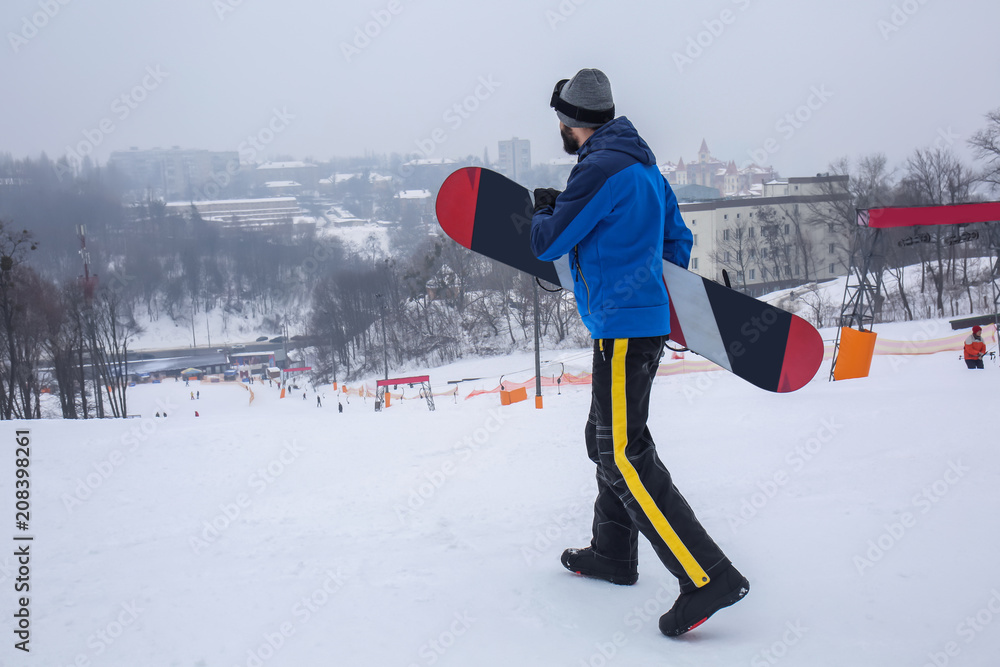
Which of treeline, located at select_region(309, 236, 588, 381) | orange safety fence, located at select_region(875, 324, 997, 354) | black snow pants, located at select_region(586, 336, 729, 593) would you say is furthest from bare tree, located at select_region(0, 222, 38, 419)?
orange safety fence, located at select_region(875, 324, 997, 354)

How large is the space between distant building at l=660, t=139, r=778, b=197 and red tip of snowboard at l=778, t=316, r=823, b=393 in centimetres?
10530

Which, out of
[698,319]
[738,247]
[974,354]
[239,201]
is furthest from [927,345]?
[239,201]

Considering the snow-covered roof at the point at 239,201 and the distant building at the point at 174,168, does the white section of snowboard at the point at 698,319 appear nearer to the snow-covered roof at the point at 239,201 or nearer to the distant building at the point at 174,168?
the snow-covered roof at the point at 239,201

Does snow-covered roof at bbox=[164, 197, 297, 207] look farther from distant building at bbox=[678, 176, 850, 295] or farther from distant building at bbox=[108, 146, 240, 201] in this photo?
distant building at bbox=[678, 176, 850, 295]

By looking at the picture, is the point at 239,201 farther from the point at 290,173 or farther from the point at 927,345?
the point at 927,345

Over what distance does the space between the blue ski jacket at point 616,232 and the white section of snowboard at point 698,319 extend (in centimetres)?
52

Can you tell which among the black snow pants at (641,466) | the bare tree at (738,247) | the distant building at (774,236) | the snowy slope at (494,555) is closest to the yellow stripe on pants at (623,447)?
the black snow pants at (641,466)

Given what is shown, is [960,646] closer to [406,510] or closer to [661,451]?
[406,510]

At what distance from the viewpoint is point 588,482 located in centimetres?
382

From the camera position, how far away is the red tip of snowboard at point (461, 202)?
305cm

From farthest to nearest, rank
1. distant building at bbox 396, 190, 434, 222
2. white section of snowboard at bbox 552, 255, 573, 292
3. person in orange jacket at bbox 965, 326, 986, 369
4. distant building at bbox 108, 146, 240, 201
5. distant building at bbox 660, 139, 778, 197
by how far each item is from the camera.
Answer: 1. distant building at bbox 108, 146, 240, 201
2. distant building at bbox 396, 190, 434, 222
3. distant building at bbox 660, 139, 778, 197
4. person in orange jacket at bbox 965, 326, 986, 369
5. white section of snowboard at bbox 552, 255, 573, 292

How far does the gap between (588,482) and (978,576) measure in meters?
1.90

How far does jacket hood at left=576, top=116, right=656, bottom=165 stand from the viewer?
2.20 m

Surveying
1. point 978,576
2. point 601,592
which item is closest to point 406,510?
point 601,592
